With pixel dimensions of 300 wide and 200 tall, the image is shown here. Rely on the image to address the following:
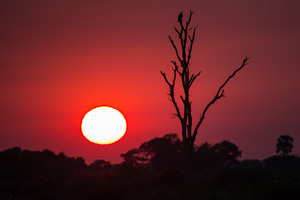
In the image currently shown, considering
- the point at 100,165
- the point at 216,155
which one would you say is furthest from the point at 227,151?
the point at 100,165

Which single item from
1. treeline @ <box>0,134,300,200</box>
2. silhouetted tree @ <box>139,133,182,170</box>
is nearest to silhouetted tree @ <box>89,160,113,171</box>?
treeline @ <box>0,134,300,200</box>

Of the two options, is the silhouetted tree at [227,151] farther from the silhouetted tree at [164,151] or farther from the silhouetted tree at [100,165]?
the silhouetted tree at [100,165]

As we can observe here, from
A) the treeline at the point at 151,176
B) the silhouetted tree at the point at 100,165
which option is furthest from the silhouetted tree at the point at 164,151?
the silhouetted tree at the point at 100,165

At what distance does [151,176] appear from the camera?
42188 mm

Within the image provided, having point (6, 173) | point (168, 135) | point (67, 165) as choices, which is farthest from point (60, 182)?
point (168, 135)

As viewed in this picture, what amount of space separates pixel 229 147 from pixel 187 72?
4972 cm

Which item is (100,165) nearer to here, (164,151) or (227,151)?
(164,151)

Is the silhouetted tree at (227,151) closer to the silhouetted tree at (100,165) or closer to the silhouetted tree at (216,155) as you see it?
the silhouetted tree at (216,155)

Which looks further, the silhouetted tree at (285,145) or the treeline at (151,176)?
the silhouetted tree at (285,145)

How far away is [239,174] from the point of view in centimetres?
3359

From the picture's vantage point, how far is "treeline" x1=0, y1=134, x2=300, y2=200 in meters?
16.8

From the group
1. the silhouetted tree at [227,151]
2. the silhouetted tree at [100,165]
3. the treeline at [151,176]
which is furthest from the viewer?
the silhouetted tree at [227,151]

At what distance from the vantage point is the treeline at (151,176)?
16.8 metres

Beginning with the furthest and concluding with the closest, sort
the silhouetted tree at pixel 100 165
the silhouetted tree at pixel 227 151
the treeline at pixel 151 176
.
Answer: the silhouetted tree at pixel 227 151
the silhouetted tree at pixel 100 165
the treeline at pixel 151 176
